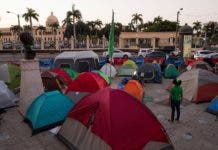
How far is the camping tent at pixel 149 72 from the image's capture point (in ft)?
57.0

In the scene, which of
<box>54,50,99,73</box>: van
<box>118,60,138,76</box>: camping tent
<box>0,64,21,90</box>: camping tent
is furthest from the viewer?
<box>118,60,138,76</box>: camping tent

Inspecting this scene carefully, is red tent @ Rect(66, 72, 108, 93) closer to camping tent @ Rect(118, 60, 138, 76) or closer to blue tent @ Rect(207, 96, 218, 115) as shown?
blue tent @ Rect(207, 96, 218, 115)

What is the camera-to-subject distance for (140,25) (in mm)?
81688

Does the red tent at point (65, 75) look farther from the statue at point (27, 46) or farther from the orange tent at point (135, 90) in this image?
the statue at point (27, 46)

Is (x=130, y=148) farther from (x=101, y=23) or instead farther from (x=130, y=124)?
(x=101, y=23)

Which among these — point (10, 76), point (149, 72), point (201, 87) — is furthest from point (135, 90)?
point (10, 76)

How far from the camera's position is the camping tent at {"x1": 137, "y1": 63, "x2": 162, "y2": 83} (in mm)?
17359

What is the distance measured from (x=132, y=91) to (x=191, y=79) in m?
2.83

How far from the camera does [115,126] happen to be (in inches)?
259

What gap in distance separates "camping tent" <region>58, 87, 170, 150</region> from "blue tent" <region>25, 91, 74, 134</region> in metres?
1.74

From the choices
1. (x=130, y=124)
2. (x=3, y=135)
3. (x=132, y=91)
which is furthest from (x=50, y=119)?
(x=132, y=91)

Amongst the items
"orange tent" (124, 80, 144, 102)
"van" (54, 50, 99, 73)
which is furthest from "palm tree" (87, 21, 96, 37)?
"orange tent" (124, 80, 144, 102)

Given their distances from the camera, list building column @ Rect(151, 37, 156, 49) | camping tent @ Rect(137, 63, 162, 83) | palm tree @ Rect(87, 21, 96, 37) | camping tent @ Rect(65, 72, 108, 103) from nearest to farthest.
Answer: camping tent @ Rect(65, 72, 108, 103)
camping tent @ Rect(137, 63, 162, 83)
building column @ Rect(151, 37, 156, 49)
palm tree @ Rect(87, 21, 96, 37)

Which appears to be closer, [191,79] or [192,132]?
[192,132]
